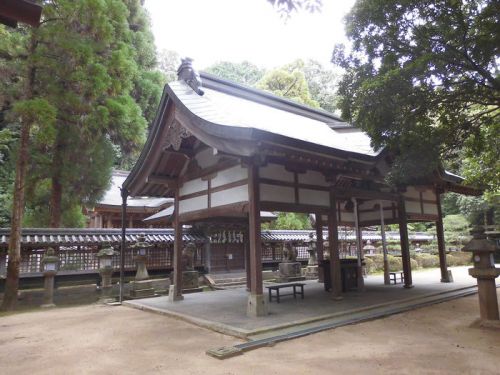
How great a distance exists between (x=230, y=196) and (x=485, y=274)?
5.43m

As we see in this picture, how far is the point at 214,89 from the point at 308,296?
7.42 metres

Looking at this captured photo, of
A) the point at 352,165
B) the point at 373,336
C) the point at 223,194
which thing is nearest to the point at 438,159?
the point at 352,165

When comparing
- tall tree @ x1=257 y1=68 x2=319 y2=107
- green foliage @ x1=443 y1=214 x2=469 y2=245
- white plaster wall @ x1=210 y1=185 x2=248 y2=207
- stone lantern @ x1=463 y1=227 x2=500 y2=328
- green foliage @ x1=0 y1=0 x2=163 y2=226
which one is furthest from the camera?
tall tree @ x1=257 y1=68 x2=319 y2=107

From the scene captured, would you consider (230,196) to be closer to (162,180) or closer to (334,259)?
(162,180)

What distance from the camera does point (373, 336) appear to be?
611cm

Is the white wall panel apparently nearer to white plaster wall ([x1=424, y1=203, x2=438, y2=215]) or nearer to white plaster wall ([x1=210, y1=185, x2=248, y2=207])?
white plaster wall ([x1=210, y1=185, x2=248, y2=207])

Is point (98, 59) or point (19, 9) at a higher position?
point (98, 59)

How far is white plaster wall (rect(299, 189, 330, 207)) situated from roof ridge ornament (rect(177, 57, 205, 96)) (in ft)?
13.3

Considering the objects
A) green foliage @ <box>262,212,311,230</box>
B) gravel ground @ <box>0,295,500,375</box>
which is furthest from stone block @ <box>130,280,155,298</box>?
green foliage @ <box>262,212,311,230</box>

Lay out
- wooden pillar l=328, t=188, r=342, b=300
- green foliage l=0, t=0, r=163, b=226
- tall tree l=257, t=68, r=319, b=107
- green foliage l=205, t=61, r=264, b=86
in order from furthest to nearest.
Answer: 1. green foliage l=205, t=61, r=264, b=86
2. tall tree l=257, t=68, r=319, b=107
3. green foliage l=0, t=0, r=163, b=226
4. wooden pillar l=328, t=188, r=342, b=300

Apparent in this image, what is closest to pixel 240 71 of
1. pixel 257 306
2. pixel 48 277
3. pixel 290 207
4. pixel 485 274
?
pixel 48 277

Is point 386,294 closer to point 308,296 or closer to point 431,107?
point 308,296

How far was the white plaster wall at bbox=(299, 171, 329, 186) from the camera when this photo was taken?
366 inches

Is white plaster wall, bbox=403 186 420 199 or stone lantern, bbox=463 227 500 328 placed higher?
white plaster wall, bbox=403 186 420 199
